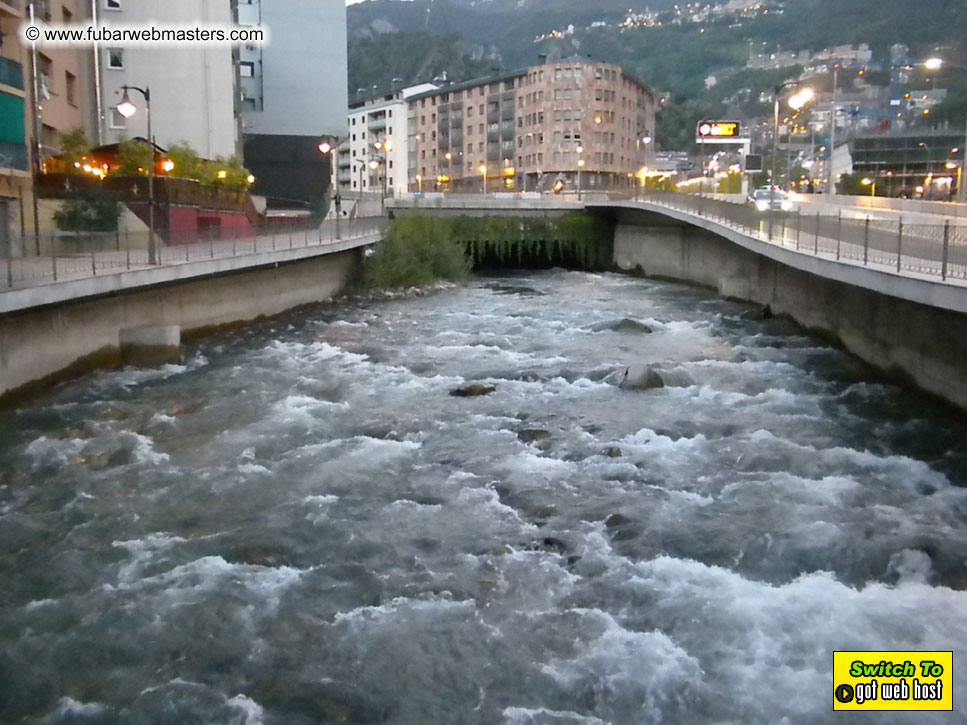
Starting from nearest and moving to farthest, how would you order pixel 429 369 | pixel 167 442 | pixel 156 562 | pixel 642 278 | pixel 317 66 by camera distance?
pixel 156 562 < pixel 167 442 < pixel 429 369 < pixel 642 278 < pixel 317 66

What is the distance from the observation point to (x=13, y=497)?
15961mm

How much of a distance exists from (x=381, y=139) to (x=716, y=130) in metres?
63.0

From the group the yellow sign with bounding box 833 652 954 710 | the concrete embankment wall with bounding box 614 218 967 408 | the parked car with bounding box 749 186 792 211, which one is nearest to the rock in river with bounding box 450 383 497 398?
the concrete embankment wall with bounding box 614 218 967 408

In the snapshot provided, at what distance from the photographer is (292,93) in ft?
249

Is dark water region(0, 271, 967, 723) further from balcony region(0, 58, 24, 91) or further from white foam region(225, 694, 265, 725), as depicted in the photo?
balcony region(0, 58, 24, 91)

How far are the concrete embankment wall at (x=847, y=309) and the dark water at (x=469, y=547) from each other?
2.95 ft

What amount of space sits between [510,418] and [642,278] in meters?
38.4

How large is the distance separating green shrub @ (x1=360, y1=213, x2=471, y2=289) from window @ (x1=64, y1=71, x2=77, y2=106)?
1506cm

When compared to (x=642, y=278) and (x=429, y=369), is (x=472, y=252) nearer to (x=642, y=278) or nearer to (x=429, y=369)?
(x=642, y=278)

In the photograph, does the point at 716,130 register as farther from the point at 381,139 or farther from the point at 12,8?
the point at 12,8

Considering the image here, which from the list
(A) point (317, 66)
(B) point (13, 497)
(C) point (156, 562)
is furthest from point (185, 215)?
(A) point (317, 66)

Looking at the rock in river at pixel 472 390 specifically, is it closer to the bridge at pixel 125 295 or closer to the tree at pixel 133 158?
the bridge at pixel 125 295

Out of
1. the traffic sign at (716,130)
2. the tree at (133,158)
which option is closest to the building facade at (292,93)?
the traffic sign at (716,130)

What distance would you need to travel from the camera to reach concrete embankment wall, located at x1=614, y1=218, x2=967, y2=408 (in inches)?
840
